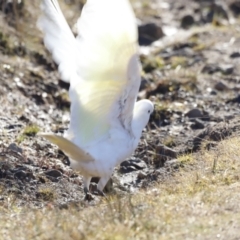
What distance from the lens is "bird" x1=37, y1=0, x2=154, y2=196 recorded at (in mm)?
6715

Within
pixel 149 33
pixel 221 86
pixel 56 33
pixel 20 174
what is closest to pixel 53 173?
pixel 20 174

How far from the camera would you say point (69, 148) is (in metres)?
7.03

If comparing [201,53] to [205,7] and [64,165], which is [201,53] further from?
[64,165]

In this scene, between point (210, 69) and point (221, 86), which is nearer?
point (221, 86)

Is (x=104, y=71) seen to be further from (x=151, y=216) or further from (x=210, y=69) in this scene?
(x=210, y=69)

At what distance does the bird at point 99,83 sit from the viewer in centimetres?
671

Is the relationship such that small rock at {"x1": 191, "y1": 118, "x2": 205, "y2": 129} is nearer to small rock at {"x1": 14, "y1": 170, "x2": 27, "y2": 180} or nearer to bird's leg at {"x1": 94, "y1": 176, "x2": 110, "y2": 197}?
small rock at {"x1": 14, "y1": 170, "x2": 27, "y2": 180}

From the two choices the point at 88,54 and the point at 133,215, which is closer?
the point at 133,215

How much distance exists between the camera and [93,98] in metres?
7.23

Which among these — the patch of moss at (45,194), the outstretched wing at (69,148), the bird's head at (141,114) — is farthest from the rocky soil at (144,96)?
the bird's head at (141,114)

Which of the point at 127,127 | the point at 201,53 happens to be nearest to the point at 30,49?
the point at 201,53

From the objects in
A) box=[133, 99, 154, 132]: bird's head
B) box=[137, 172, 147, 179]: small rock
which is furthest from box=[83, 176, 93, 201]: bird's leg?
box=[137, 172, 147, 179]: small rock

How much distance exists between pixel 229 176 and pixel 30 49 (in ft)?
20.0

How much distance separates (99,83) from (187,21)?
10.2 metres
